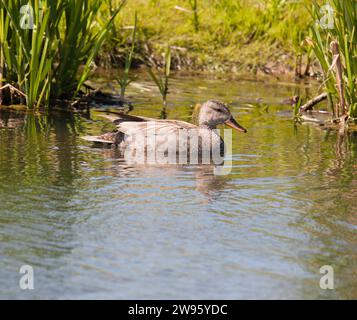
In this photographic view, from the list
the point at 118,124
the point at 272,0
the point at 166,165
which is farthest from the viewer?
the point at 272,0

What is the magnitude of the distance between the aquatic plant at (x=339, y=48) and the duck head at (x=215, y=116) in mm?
1067

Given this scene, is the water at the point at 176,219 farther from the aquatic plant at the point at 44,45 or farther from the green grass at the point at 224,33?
the green grass at the point at 224,33

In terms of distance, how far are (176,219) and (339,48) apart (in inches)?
146

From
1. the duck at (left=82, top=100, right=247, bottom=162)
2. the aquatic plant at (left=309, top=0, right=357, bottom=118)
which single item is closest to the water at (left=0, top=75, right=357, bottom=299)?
the duck at (left=82, top=100, right=247, bottom=162)

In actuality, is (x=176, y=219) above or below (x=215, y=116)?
below

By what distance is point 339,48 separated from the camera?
9180 millimetres

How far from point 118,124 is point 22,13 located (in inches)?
60.1

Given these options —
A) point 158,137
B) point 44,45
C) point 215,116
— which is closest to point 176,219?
point 158,137

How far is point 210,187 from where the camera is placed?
7.06 meters

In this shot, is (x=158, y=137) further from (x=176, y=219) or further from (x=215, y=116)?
(x=176, y=219)

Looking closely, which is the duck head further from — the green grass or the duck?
the green grass

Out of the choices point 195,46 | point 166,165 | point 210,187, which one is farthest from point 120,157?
point 195,46
